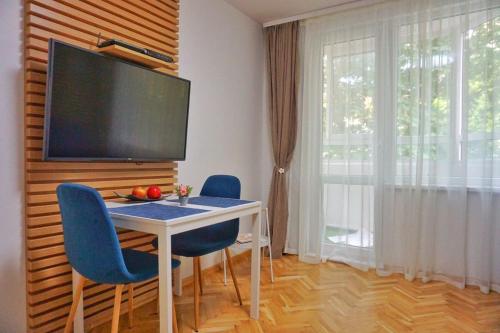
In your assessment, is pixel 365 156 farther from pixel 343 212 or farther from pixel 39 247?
pixel 39 247

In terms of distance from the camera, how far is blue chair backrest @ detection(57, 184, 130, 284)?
140cm

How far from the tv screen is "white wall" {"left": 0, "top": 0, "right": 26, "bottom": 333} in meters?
0.18

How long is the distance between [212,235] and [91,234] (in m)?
1.02

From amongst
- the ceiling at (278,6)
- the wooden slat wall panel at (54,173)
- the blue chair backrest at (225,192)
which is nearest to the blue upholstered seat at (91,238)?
the wooden slat wall panel at (54,173)

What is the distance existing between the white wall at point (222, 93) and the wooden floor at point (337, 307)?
567 mm

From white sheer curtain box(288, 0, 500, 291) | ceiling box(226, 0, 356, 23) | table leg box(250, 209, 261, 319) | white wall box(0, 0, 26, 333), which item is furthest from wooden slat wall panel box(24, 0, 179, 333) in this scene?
white sheer curtain box(288, 0, 500, 291)

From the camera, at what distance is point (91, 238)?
1.45m

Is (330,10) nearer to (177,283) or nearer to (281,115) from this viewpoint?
(281,115)

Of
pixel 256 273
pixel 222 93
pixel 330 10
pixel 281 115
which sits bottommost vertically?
pixel 256 273

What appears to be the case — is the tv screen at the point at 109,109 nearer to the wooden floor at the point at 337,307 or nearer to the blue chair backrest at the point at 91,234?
the blue chair backrest at the point at 91,234

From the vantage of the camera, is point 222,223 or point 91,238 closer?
point 91,238

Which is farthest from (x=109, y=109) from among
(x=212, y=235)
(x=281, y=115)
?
(x=281, y=115)

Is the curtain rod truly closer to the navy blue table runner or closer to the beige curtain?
the beige curtain

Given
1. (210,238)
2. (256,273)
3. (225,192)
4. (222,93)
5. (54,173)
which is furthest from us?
(222,93)
